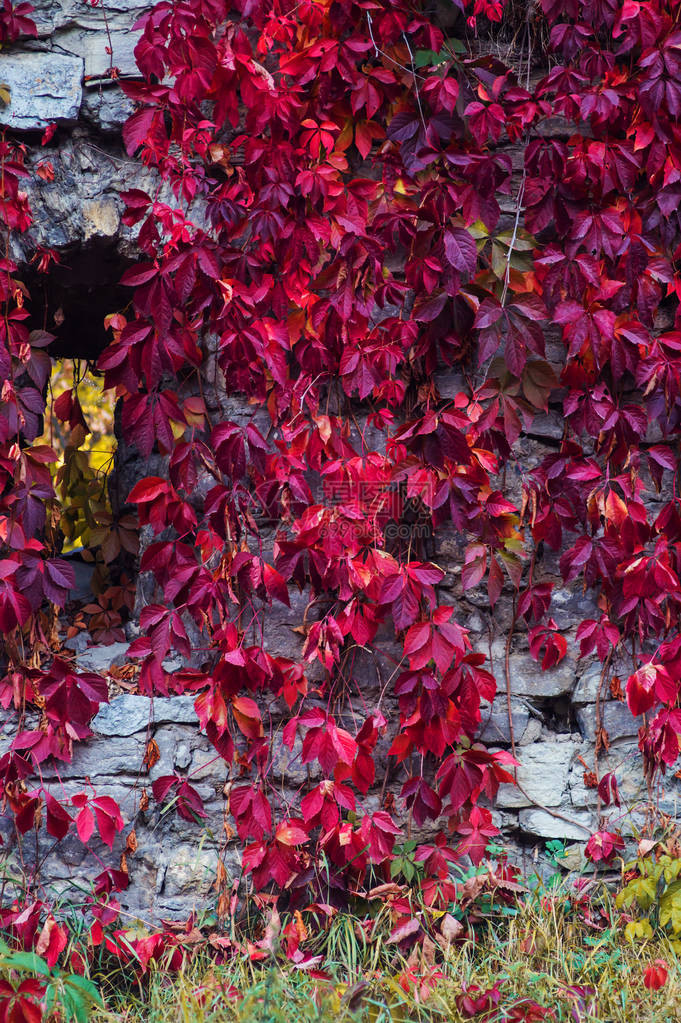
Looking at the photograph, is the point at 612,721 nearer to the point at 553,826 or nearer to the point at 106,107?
the point at 553,826

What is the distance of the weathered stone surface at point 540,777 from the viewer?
7.18ft

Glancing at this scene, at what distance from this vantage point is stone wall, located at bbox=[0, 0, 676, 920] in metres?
2.09

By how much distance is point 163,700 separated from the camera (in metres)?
2.14

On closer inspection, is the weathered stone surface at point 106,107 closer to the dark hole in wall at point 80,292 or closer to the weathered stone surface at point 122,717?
the dark hole in wall at point 80,292

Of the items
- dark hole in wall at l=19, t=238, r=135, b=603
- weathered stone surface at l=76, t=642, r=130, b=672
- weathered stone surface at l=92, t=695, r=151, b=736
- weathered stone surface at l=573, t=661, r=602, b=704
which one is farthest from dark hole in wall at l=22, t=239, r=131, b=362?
weathered stone surface at l=573, t=661, r=602, b=704

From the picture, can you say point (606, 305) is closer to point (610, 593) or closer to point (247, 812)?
point (610, 593)

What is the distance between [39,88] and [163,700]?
65.3 inches

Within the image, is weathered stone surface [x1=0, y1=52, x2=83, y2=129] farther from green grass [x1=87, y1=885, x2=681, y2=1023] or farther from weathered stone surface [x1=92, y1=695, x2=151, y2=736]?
green grass [x1=87, y1=885, x2=681, y2=1023]

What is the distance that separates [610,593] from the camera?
2203mm

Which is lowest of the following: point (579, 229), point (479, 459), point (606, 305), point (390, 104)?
point (479, 459)

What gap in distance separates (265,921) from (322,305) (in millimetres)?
1591

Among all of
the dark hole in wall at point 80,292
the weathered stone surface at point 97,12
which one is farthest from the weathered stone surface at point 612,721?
the weathered stone surface at point 97,12

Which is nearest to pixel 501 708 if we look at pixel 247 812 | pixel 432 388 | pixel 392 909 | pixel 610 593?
pixel 610 593

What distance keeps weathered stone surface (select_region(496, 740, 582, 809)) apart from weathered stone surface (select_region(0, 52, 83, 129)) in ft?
6.97
